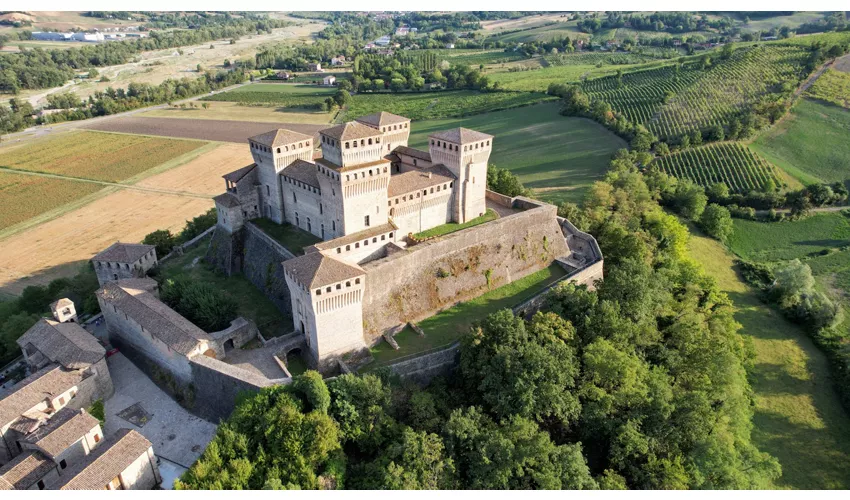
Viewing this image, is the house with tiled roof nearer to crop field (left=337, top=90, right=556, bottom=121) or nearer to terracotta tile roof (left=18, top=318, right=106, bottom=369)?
terracotta tile roof (left=18, top=318, right=106, bottom=369)

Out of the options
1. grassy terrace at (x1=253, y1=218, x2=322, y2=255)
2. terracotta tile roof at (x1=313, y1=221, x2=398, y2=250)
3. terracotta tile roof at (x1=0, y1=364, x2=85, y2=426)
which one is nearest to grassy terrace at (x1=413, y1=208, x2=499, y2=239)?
terracotta tile roof at (x1=313, y1=221, x2=398, y2=250)

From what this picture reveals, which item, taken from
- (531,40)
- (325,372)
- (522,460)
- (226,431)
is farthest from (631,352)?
(531,40)

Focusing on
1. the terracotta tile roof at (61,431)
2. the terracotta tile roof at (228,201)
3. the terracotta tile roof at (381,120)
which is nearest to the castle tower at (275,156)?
the terracotta tile roof at (228,201)

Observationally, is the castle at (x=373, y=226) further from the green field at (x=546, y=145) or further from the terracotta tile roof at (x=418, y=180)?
the green field at (x=546, y=145)

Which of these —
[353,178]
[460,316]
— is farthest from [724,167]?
[353,178]

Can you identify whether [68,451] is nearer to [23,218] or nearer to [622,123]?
[23,218]

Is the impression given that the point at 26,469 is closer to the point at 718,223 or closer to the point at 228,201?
the point at 228,201
